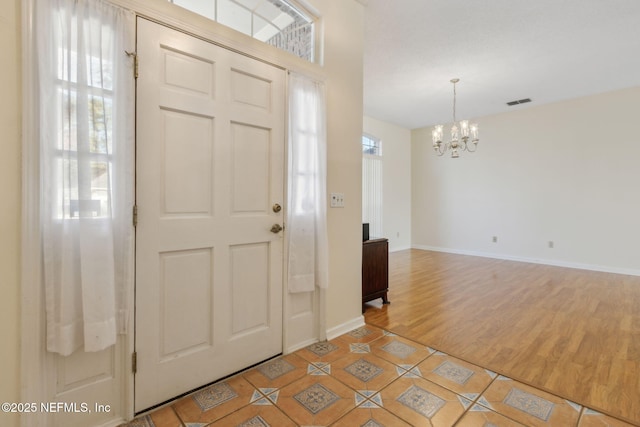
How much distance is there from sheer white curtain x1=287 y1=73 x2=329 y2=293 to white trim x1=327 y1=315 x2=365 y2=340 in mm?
441

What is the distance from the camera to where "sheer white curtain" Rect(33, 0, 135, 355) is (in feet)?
3.95

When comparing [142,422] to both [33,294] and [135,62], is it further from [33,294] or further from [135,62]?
[135,62]

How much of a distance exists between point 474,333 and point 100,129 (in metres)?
3.00

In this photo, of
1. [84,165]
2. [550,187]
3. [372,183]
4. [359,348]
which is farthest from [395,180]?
[84,165]

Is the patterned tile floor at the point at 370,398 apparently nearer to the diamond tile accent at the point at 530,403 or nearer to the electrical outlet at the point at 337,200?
the diamond tile accent at the point at 530,403

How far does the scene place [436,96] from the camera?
4.93m

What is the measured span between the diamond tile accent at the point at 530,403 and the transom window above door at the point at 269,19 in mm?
2676

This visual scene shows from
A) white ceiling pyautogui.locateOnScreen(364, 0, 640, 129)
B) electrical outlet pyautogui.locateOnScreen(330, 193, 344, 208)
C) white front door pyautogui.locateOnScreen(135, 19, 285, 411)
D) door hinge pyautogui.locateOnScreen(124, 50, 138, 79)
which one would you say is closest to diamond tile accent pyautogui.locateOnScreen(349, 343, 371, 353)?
white front door pyautogui.locateOnScreen(135, 19, 285, 411)

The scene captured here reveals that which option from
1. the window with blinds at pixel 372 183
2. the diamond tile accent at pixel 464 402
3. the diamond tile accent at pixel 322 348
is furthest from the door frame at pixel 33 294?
the window with blinds at pixel 372 183

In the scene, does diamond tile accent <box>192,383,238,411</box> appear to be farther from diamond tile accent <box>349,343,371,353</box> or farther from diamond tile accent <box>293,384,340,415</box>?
diamond tile accent <box>349,343,371,353</box>

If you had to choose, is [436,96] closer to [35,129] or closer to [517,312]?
[517,312]

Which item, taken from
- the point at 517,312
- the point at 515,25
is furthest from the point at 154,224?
the point at 515,25

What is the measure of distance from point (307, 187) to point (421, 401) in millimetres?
1531

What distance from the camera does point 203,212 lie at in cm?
170
